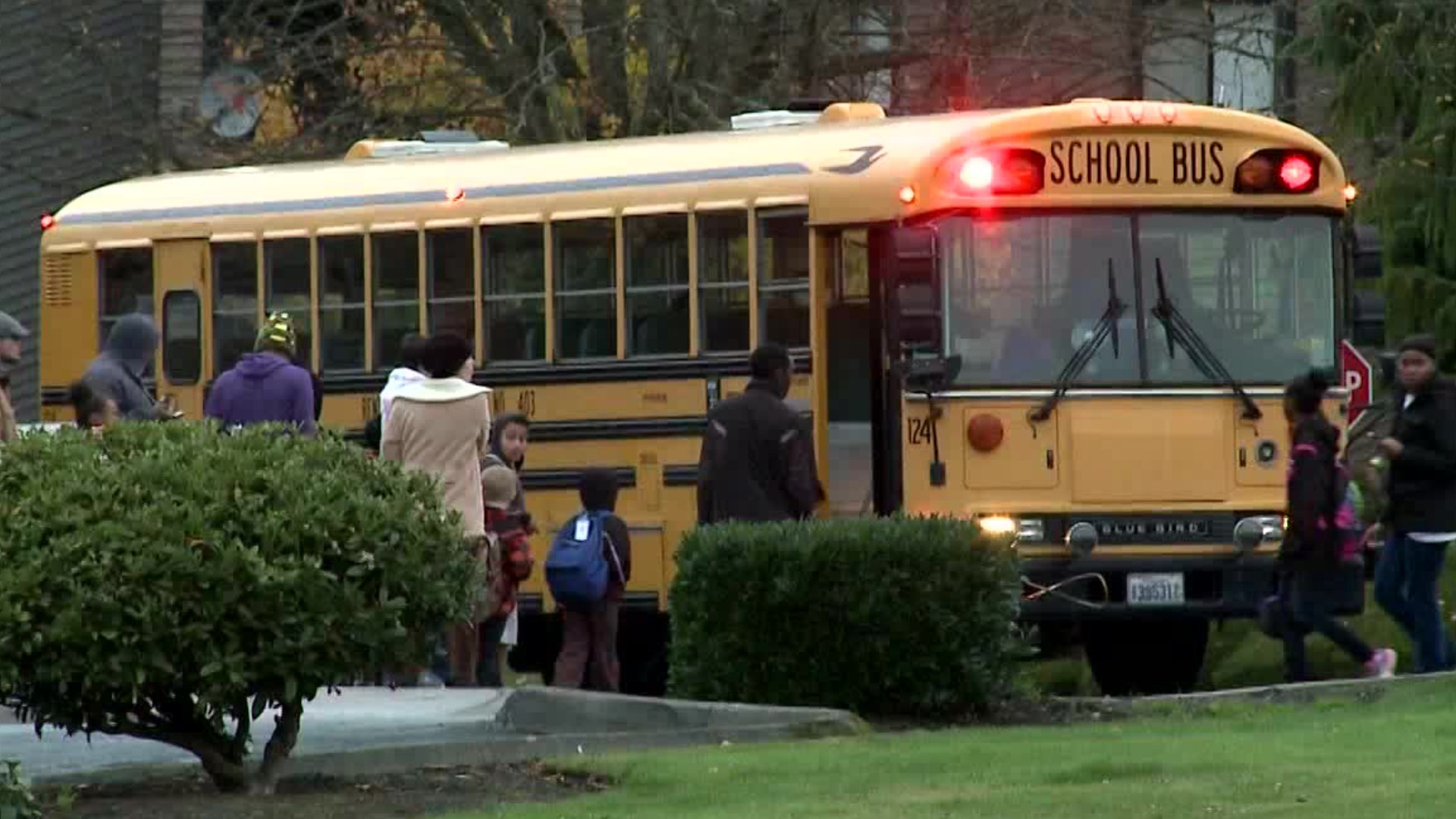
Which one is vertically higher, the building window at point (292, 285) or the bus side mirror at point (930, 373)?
the building window at point (292, 285)

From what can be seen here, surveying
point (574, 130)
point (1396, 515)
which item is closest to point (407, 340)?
point (1396, 515)

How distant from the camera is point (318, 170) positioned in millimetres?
21062

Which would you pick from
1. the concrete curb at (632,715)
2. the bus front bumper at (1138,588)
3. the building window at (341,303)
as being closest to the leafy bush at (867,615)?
the concrete curb at (632,715)

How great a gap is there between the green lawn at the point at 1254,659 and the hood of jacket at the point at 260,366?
4.17 metres

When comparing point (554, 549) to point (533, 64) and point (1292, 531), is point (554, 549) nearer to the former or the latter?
point (1292, 531)

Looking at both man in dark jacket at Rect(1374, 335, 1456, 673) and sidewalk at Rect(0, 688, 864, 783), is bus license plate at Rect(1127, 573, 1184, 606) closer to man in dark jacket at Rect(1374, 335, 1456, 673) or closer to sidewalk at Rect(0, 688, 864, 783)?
man in dark jacket at Rect(1374, 335, 1456, 673)

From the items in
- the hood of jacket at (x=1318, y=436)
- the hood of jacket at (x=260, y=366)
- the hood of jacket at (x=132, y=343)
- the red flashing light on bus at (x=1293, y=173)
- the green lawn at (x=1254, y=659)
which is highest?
the red flashing light on bus at (x=1293, y=173)

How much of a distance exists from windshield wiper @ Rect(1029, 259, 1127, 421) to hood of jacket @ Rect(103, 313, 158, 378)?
411cm

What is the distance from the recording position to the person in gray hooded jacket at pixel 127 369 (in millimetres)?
16297

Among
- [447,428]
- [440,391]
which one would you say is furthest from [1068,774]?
[440,391]

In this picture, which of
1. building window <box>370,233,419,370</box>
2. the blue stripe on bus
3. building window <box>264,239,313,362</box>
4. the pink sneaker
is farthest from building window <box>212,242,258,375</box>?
the pink sneaker

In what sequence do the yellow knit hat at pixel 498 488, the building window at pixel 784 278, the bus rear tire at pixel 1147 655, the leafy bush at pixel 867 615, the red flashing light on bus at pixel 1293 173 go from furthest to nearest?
the bus rear tire at pixel 1147 655
the building window at pixel 784 278
the red flashing light on bus at pixel 1293 173
the yellow knit hat at pixel 498 488
the leafy bush at pixel 867 615

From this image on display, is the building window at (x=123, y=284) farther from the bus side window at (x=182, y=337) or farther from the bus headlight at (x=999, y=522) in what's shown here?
the bus headlight at (x=999, y=522)

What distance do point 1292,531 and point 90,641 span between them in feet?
24.0
